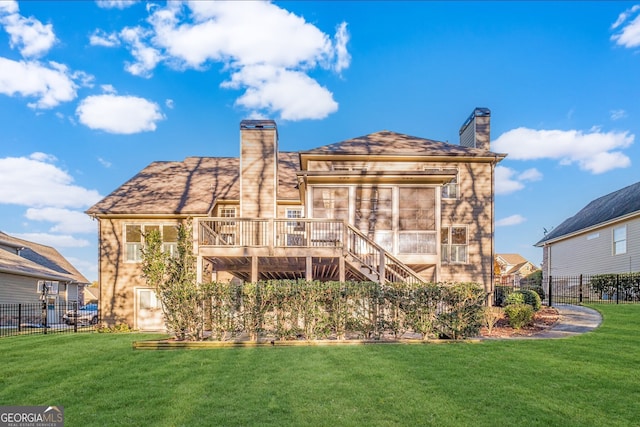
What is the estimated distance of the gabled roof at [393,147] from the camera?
16.6 metres

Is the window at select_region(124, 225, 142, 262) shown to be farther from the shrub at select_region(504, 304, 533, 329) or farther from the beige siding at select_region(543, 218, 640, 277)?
the beige siding at select_region(543, 218, 640, 277)

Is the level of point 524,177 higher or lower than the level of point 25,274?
higher

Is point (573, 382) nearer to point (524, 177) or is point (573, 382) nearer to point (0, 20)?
point (0, 20)

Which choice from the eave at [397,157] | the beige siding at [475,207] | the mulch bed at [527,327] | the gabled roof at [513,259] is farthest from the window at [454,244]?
the gabled roof at [513,259]

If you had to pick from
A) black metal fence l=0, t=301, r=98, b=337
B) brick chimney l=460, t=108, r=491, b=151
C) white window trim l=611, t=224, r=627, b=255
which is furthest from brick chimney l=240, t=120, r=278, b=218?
white window trim l=611, t=224, r=627, b=255

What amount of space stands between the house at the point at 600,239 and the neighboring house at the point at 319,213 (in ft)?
27.9

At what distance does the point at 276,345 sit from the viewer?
9.12 meters

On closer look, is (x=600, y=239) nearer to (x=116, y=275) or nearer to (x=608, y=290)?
(x=608, y=290)

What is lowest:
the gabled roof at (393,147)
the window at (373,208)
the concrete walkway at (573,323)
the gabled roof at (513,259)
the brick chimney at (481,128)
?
the gabled roof at (513,259)

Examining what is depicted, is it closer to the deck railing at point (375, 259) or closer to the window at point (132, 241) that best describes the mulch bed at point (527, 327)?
the deck railing at point (375, 259)

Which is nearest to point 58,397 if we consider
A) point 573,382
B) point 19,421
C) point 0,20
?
point 19,421

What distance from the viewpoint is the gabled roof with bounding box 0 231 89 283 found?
22141 millimetres

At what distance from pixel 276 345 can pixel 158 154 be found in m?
17.7

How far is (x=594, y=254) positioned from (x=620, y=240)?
2.72m
